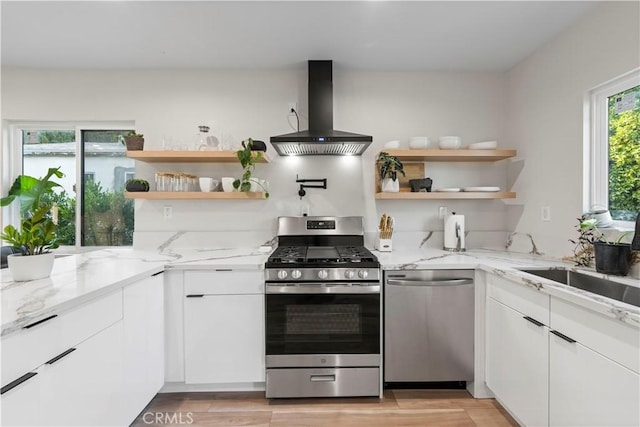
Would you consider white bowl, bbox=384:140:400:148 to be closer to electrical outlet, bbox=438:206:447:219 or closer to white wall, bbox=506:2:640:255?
electrical outlet, bbox=438:206:447:219

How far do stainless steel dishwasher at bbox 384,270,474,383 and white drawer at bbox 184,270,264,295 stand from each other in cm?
90

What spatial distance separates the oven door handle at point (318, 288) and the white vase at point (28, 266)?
1.10 m

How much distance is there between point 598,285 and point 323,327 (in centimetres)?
152

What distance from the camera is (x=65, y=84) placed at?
263 cm

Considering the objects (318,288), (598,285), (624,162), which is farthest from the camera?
(318,288)

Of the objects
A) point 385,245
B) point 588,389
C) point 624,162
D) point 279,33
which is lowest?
point 588,389

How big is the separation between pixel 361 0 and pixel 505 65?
5.11ft

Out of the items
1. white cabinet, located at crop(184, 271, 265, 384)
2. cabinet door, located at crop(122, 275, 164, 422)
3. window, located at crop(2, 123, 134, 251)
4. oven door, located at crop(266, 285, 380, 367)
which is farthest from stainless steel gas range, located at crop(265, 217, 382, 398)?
window, located at crop(2, 123, 134, 251)

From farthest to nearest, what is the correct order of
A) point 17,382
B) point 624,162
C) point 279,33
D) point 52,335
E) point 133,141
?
point 133,141, point 279,33, point 624,162, point 52,335, point 17,382

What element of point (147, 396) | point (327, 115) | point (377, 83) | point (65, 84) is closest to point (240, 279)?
point (147, 396)

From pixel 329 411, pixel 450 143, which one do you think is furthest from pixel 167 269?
pixel 450 143

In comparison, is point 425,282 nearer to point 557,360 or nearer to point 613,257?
point 557,360

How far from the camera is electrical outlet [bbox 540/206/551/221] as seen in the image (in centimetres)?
222

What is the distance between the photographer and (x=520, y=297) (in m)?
1.62
